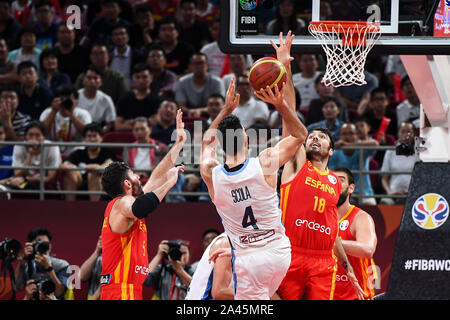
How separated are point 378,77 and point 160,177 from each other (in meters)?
6.31

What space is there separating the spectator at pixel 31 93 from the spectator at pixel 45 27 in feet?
5.53

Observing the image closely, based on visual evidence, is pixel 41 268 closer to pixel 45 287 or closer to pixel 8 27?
pixel 45 287

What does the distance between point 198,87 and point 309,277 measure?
5.04 meters

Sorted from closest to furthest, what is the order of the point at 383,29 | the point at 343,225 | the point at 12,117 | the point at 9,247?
1. the point at 383,29
2. the point at 343,225
3. the point at 9,247
4. the point at 12,117

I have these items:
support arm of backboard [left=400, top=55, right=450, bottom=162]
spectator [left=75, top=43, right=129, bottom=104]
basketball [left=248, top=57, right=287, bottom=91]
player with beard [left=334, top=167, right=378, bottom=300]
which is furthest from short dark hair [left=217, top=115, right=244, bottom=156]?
spectator [left=75, top=43, right=129, bottom=104]

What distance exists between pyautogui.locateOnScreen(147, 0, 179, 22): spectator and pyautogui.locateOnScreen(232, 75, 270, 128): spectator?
3.66m

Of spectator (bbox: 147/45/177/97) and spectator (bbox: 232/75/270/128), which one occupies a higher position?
spectator (bbox: 147/45/177/97)

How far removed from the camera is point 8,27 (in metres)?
13.5

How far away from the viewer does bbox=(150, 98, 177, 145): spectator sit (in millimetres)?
10742

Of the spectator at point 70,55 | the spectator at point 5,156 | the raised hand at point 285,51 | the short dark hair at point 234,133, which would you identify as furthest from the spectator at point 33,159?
the raised hand at point 285,51

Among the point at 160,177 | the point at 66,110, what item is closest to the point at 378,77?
the point at 66,110

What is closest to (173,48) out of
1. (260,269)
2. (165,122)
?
(165,122)

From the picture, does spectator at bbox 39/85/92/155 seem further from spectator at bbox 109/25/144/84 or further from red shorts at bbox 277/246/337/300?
red shorts at bbox 277/246/337/300

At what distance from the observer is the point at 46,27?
13.3m
